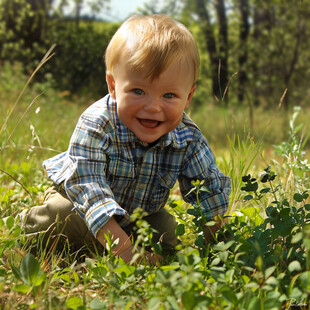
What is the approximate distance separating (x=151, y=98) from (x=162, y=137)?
272mm

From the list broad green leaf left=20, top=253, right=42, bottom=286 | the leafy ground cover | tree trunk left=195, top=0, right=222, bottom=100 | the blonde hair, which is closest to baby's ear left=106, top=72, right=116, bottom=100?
the blonde hair

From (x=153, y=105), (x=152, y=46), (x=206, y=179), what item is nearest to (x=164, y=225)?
(x=206, y=179)

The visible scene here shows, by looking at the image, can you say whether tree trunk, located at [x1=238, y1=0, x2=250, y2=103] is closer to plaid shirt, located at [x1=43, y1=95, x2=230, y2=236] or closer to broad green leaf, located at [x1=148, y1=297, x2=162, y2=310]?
plaid shirt, located at [x1=43, y1=95, x2=230, y2=236]

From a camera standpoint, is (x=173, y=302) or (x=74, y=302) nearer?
(x=173, y=302)

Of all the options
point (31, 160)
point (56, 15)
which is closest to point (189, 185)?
point (31, 160)

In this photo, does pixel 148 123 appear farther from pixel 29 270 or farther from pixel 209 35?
pixel 209 35

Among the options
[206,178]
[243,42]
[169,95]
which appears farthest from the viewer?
[243,42]

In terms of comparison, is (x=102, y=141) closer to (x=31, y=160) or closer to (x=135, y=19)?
(x=135, y=19)

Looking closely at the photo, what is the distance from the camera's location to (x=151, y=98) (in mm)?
1924

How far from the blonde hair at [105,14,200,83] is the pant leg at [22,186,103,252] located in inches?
27.6

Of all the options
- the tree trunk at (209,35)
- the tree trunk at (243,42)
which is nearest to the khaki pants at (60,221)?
the tree trunk at (243,42)

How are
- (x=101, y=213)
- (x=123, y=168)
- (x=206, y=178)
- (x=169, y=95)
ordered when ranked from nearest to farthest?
1. (x=101, y=213)
2. (x=169, y=95)
3. (x=123, y=168)
4. (x=206, y=178)

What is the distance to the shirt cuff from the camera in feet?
6.07

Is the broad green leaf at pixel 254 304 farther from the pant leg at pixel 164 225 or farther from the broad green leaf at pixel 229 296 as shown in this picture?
the pant leg at pixel 164 225
